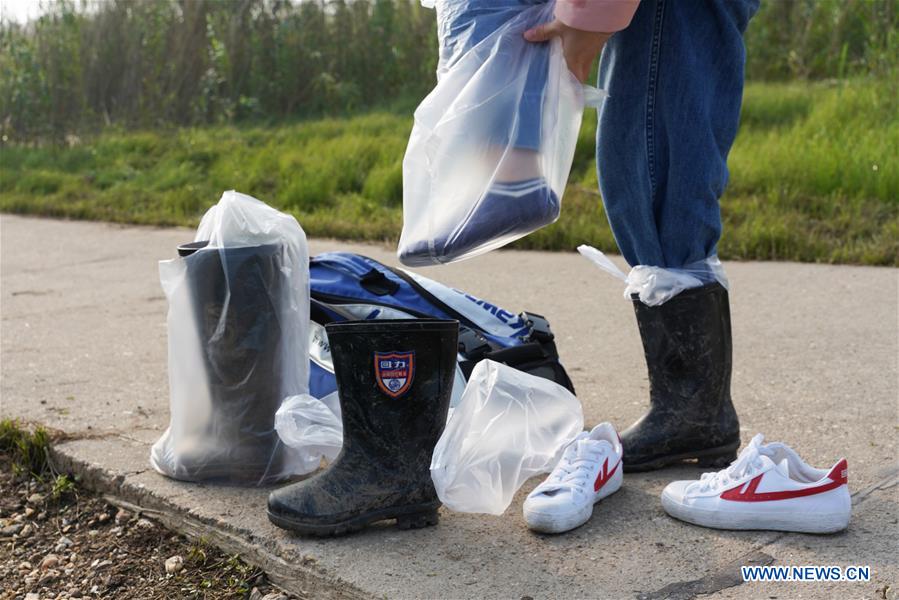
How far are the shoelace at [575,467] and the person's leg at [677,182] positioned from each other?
196mm

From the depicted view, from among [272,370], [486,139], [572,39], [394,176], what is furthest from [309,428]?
[394,176]

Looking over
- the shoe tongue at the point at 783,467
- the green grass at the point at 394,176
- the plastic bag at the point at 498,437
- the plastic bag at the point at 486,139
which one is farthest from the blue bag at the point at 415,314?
the green grass at the point at 394,176

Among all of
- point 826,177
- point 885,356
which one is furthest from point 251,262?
point 826,177

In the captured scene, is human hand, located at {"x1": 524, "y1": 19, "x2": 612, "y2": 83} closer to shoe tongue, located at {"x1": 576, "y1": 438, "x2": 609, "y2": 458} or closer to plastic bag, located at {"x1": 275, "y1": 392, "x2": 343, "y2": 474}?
shoe tongue, located at {"x1": 576, "y1": 438, "x2": 609, "y2": 458}

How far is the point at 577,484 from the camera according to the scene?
1.96m

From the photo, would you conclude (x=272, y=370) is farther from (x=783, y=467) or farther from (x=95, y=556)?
(x=783, y=467)

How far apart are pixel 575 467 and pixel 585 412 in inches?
26.5

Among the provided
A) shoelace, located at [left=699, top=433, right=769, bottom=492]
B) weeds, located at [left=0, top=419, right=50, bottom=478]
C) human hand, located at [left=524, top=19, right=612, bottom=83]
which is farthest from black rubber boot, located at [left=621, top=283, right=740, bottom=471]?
weeds, located at [left=0, top=419, right=50, bottom=478]

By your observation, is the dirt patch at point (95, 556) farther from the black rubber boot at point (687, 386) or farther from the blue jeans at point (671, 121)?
the blue jeans at point (671, 121)

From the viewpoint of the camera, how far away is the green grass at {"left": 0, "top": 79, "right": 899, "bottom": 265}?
15.1ft

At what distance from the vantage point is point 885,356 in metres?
3.01

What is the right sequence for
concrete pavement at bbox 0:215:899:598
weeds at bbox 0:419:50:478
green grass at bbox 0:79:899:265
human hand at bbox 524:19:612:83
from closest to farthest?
concrete pavement at bbox 0:215:899:598 < human hand at bbox 524:19:612:83 < weeds at bbox 0:419:50:478 < green grass at bbox 0:79:899:265

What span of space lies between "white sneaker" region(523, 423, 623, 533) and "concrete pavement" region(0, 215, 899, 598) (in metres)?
0.04

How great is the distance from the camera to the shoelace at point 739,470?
1.94m
